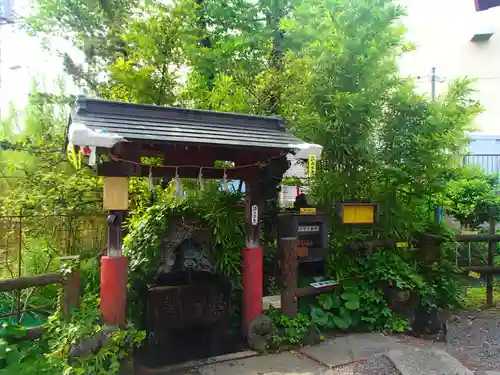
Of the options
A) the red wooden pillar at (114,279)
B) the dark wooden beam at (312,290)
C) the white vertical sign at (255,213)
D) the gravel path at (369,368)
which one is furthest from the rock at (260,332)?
the red wooden pillar at (114,279)

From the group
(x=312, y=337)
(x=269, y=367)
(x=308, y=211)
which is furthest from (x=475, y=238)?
(x=269, y=367)

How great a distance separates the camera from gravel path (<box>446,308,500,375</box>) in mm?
5699

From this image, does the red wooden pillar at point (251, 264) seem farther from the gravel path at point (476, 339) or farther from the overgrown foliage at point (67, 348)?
the gravel path at point (476, 339)

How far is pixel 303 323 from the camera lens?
618 cm

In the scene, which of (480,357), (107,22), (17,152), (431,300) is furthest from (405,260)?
(107,22)

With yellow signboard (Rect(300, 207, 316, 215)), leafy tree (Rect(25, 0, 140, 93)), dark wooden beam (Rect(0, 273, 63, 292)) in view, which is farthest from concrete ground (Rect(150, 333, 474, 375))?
leafy tree (Rect(25, 0, 140, 93))

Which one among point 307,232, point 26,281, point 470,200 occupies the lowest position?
point 26,281

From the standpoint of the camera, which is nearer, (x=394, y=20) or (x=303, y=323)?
(x=303, y=323)

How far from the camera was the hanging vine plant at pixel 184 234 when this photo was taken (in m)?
5.52

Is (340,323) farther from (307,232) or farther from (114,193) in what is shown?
(114,193)

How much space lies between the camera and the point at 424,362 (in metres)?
5.32

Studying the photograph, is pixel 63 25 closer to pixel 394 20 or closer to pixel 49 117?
pixel 49 117

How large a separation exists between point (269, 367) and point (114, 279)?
86.5 inches

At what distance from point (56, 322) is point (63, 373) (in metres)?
0.76
